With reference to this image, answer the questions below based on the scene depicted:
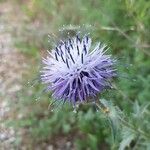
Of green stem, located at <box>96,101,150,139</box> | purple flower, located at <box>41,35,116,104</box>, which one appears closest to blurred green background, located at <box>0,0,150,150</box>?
green stem, located at <box>96,101,150,139</box>

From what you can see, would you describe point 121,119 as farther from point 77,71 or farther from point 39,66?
point 39,66

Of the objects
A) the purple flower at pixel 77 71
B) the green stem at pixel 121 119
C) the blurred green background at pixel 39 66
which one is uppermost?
the blurred green background at pixel 39 66

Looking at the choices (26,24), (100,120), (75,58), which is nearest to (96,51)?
(75,58)

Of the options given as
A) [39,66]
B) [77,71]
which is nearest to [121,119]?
[77,71]

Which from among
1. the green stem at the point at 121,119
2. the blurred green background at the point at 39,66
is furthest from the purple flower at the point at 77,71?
the blurred green background at the point at 39,66

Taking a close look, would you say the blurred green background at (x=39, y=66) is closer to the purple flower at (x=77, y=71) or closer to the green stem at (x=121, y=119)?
the green stem at (x=121, y=119)

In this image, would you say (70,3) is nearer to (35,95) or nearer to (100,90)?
(35,95)
